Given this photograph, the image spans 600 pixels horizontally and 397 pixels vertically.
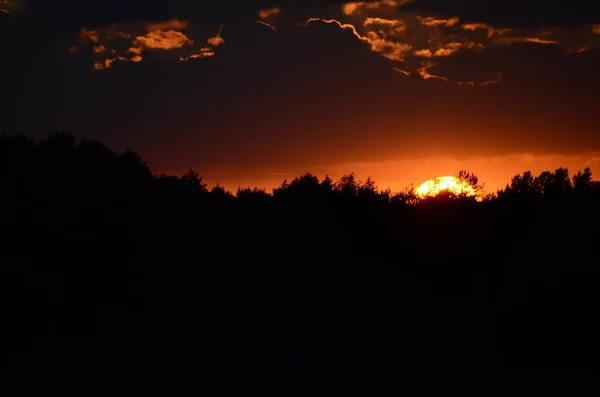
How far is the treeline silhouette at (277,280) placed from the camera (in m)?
37.2

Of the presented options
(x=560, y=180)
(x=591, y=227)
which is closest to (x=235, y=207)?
(x=591, y=227)

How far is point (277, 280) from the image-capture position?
1838 inches

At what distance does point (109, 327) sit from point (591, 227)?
27371mm

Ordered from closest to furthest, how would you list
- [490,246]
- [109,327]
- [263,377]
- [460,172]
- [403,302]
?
[263,377] < [109,327] < [403,302] < [490,246] < [460,172]

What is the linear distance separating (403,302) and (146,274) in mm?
14753

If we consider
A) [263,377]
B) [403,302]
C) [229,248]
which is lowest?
[263,377]

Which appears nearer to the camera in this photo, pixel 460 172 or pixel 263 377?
pixel 263 377

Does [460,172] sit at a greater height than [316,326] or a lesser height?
greater

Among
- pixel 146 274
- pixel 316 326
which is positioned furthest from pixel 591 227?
pixel 146 274

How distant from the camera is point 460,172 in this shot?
67.3 meters

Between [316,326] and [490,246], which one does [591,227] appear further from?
[316,326]

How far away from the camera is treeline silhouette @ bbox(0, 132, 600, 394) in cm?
3725

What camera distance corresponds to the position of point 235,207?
5312cm

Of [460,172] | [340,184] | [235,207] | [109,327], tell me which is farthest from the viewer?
[460,172]
